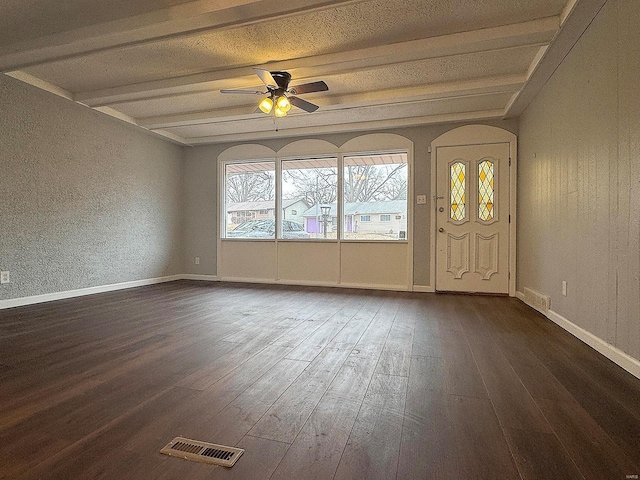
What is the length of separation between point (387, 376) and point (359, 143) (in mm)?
4177

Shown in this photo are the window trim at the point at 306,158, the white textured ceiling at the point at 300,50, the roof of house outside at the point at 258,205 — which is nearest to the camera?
the white textured ceiling at the point at 300,50

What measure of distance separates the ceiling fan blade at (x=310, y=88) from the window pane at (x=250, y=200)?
2.62 m

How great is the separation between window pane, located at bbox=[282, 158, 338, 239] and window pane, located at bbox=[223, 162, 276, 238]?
257 mm

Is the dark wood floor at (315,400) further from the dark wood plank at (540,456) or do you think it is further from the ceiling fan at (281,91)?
the ceiling fan at (281,91)

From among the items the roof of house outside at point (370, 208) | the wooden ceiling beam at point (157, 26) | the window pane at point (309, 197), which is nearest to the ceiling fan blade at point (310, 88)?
the wooden ceiling beam at point (157, 26)

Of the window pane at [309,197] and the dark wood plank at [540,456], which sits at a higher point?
the window pane at [309,197]

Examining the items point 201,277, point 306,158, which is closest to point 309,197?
point 306,158

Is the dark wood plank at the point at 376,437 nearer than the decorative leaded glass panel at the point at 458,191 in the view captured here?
Yes

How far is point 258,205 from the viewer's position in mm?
6145

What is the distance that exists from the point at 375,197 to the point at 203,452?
462 centimetres

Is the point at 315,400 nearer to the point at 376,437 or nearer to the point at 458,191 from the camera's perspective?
the point at 376,437

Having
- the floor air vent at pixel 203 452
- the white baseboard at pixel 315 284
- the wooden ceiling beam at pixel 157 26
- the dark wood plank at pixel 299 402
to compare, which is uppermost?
the wooden ceiling beam at pixel 157 26

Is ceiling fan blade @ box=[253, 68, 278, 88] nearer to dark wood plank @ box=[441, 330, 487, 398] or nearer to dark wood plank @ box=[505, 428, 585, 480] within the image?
dark wood plank @ box=[441, 330, 487, 398]

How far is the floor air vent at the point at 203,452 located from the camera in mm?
1205
